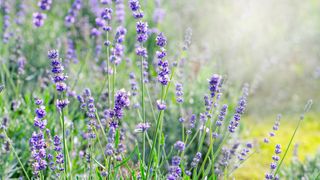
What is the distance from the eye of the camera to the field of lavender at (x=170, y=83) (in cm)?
288

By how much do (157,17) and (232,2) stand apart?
1.72m

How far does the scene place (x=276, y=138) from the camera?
15.9ft

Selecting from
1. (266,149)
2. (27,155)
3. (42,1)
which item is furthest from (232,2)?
(27,155)

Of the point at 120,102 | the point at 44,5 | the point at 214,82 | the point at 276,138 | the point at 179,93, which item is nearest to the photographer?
the point at 120,102

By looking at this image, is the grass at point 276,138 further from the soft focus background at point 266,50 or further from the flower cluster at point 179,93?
the flower cluster at point 179,93

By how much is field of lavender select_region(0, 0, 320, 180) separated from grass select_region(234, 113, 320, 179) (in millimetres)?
11

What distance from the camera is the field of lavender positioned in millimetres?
2877

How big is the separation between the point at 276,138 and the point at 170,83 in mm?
2472

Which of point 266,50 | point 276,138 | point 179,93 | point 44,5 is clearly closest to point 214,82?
point 179,93

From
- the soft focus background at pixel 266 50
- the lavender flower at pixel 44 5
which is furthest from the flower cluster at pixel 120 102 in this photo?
the soft focus background at pixel 266 50

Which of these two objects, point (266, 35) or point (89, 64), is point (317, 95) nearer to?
point (266, 35)

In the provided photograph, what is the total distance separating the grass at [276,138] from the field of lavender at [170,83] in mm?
11

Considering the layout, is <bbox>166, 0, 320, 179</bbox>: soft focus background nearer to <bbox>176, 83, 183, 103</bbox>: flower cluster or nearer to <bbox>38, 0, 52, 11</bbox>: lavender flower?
<bbox>38, 0, 52, 11</bbox>: lavender flower

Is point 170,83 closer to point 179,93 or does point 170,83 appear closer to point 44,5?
point 179,93
